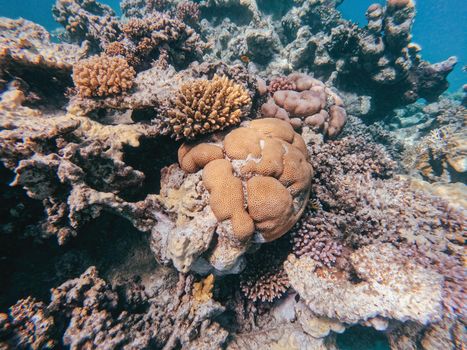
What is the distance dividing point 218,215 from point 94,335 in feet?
8.09

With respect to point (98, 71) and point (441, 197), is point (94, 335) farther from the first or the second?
point (441, 197)

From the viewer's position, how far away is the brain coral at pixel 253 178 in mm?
3195

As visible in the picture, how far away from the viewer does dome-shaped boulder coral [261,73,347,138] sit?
5359mm

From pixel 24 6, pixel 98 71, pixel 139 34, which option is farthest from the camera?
pixel 24 6

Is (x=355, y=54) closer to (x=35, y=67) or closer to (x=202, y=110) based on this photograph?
(x=202, y=110)

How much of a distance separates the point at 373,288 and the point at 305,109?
4.00 meters

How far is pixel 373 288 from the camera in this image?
388 centimetres

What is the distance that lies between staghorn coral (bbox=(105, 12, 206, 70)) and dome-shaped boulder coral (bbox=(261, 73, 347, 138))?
2.67m

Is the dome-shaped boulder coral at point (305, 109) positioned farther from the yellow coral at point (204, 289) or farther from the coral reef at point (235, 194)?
the yellow coral at point (204, 289)

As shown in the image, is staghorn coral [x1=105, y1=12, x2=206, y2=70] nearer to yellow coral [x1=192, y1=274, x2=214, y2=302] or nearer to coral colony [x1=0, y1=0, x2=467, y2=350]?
coral colony [x1=0, y1=0, x2=467, y2=350]

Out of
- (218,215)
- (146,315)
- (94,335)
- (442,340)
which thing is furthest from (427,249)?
(94,335)

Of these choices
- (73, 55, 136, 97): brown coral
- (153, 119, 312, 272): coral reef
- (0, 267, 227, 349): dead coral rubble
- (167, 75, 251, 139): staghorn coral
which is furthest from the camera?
(73, 55, 136, 97): brown coral

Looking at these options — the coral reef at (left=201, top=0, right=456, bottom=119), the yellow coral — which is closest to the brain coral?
the yellow coral

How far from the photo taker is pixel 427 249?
13.8 feet
